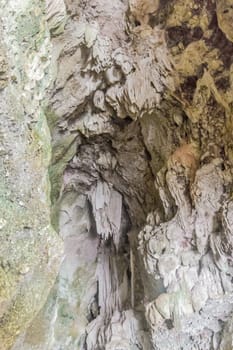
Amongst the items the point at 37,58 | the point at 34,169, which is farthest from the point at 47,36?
the point at 34,169

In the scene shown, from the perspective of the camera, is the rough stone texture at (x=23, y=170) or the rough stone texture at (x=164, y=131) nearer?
the rough stone texture at (x=23, y=170)

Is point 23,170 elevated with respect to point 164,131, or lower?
lower

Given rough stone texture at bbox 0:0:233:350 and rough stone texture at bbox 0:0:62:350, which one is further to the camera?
rough stone texture at bbox 0:0:233:350

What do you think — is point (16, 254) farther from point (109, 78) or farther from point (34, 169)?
point (109, 78)

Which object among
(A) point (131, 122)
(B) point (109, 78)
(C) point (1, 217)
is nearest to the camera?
(C) point (1, 217)

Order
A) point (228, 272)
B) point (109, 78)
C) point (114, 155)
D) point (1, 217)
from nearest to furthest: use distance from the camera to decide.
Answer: point (1, 217) < point (228, 272) < point (109, 78) < point (114, 155)

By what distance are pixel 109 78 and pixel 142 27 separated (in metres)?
0.17

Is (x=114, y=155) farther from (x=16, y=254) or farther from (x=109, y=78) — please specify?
(x=16, y=254)

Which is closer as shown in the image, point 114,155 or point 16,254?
point 16,254

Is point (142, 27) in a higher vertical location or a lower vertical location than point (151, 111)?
higher

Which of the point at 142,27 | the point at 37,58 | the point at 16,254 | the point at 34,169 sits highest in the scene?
the point at 142,27

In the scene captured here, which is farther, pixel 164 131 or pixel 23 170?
pixel 164 131

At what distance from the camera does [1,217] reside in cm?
76

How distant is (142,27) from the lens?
1309mm
